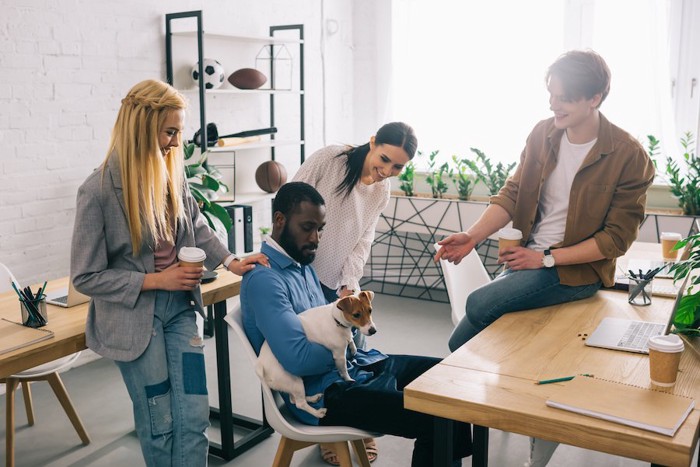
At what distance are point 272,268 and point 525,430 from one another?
2.93 ft

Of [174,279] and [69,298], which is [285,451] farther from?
[69,298]

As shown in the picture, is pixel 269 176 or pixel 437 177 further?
pixel 437 177

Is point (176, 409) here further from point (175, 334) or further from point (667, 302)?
point (667, 302)

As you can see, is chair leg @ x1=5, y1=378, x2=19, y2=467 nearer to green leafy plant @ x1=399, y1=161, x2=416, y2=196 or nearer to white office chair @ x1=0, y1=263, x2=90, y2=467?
white office chair @ x1=0, y1=263, x2=90, y2=467

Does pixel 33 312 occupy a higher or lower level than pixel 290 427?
higher

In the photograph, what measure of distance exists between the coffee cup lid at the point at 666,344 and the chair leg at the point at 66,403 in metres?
2.13

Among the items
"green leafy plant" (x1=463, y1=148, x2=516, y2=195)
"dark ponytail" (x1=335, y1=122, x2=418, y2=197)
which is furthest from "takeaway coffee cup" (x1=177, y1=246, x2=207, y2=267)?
"green leafy plant" (x1=463, y1=148, x2=516, y2=195)

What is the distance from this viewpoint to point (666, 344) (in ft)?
5.15

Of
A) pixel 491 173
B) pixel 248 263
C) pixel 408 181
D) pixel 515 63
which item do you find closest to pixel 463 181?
pixel 491 173

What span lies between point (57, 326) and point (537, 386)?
143 centimetres

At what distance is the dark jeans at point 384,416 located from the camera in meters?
1.92

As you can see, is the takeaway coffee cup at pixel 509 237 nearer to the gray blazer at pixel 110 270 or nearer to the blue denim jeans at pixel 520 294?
the blue denim jeans at pixel 520 294

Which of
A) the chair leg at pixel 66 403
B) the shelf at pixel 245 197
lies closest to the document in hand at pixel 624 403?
the chair leg at pixel 66 403

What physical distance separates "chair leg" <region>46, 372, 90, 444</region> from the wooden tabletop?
38 centimetres
